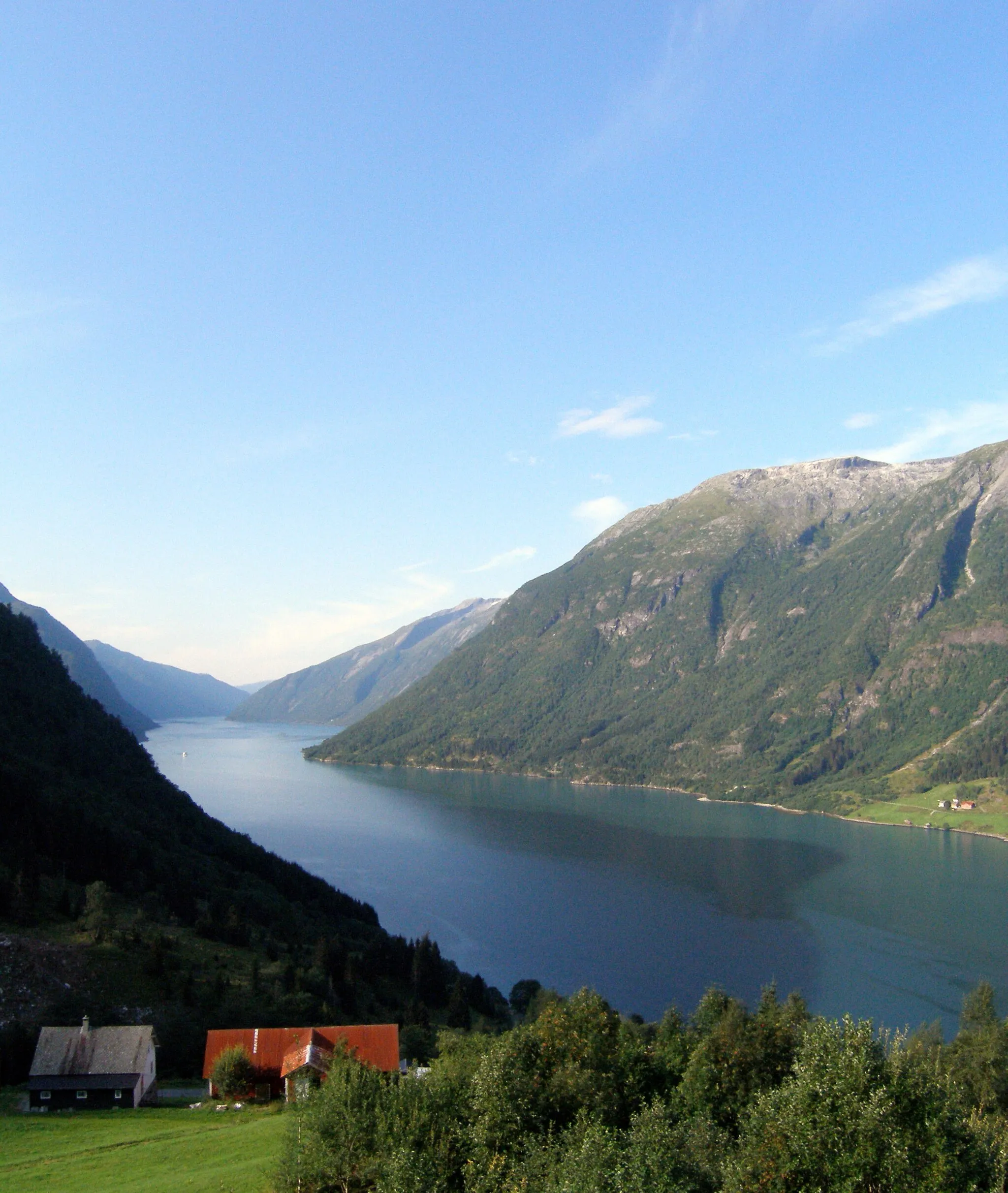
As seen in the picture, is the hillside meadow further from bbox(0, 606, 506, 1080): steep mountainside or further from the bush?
bbox(0, 606, 506, 1080): steep mountainside

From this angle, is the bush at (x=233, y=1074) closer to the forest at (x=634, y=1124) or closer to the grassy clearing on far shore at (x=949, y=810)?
the forest at (x=634, y=1124)

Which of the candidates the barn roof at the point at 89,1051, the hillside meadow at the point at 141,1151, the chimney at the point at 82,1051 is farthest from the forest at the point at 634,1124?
the chimney at the point at 82,1051

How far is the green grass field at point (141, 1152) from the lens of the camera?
86.0 ft

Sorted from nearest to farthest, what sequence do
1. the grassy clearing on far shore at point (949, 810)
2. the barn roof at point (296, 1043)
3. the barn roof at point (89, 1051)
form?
the barn roof at point (89, 1051) → the barn roof at point (296, 1043) → the grassy clearing on far shore at point (949, 810)

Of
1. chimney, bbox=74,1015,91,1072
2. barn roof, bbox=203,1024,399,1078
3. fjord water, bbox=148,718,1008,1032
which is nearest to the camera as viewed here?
chimney, bbox=74,1015,91,1072

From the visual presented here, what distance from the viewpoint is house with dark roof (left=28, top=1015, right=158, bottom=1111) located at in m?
38.2

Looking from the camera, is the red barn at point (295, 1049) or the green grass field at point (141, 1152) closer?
the green grass field at point (141, 1152)

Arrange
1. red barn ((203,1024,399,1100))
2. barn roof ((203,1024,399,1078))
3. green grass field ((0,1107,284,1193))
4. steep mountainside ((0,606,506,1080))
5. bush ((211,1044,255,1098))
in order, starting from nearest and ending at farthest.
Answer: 1. green grass field ((0,1107,284,1193))
2. red barn ((203,1024,399,1100))
3. bush ((211,1044,255,1098))
4. barn roof ((203,1024,399,1078))
5. steep mountainside ((0,606,506,1080))

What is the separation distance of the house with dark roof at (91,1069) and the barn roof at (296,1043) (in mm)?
2994

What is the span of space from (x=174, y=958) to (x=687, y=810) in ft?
513

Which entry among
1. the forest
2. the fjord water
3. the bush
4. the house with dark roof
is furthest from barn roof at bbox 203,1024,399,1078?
the fjord water

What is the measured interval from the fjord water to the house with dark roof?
4795cm

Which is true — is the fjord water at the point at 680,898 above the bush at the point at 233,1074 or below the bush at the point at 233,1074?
below

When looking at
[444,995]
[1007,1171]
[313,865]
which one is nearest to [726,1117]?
[1007,1171]
